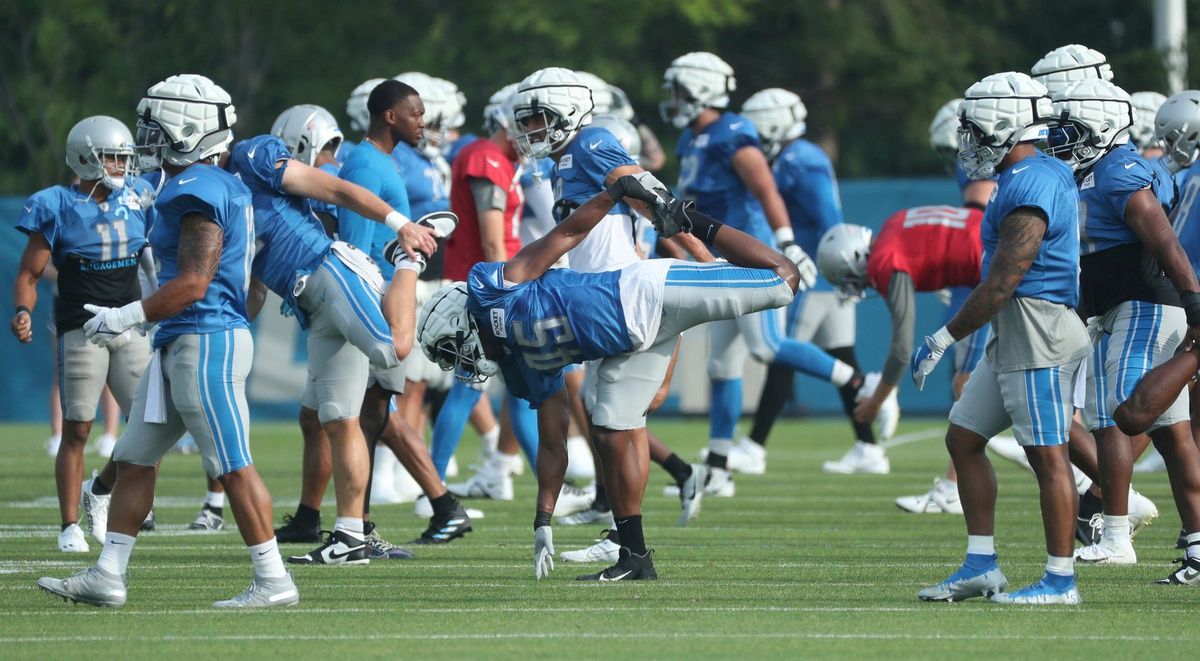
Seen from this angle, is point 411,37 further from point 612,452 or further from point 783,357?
point 612,452

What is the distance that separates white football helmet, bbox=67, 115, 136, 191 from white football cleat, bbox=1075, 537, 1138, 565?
4.59 meters

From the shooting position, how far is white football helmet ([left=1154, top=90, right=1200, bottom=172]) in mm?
7977

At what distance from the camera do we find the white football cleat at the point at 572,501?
10039mm

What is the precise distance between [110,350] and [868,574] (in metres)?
3.88

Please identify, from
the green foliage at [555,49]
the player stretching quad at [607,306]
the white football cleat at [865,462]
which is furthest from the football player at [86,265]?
the green foliage at [555,49]

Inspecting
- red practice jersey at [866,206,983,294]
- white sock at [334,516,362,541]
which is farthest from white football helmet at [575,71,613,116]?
white sock at [334,516,362,541]

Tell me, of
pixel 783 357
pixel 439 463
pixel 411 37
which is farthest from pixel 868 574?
pixel 411 37

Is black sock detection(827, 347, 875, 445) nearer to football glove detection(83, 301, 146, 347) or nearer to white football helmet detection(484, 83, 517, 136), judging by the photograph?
white football helmet detection(484, 83, 517, 136)

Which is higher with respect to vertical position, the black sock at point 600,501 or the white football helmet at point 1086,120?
the white football helmet at point 1086,120

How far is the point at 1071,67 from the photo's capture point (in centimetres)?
870

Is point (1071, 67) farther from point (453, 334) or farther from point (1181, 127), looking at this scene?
point (453, 334)

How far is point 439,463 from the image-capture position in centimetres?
1026

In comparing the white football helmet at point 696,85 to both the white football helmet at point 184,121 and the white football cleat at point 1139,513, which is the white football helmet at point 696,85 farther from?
the white football helmet at point 184,121

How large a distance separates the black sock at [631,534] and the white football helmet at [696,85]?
4635 millimetres
